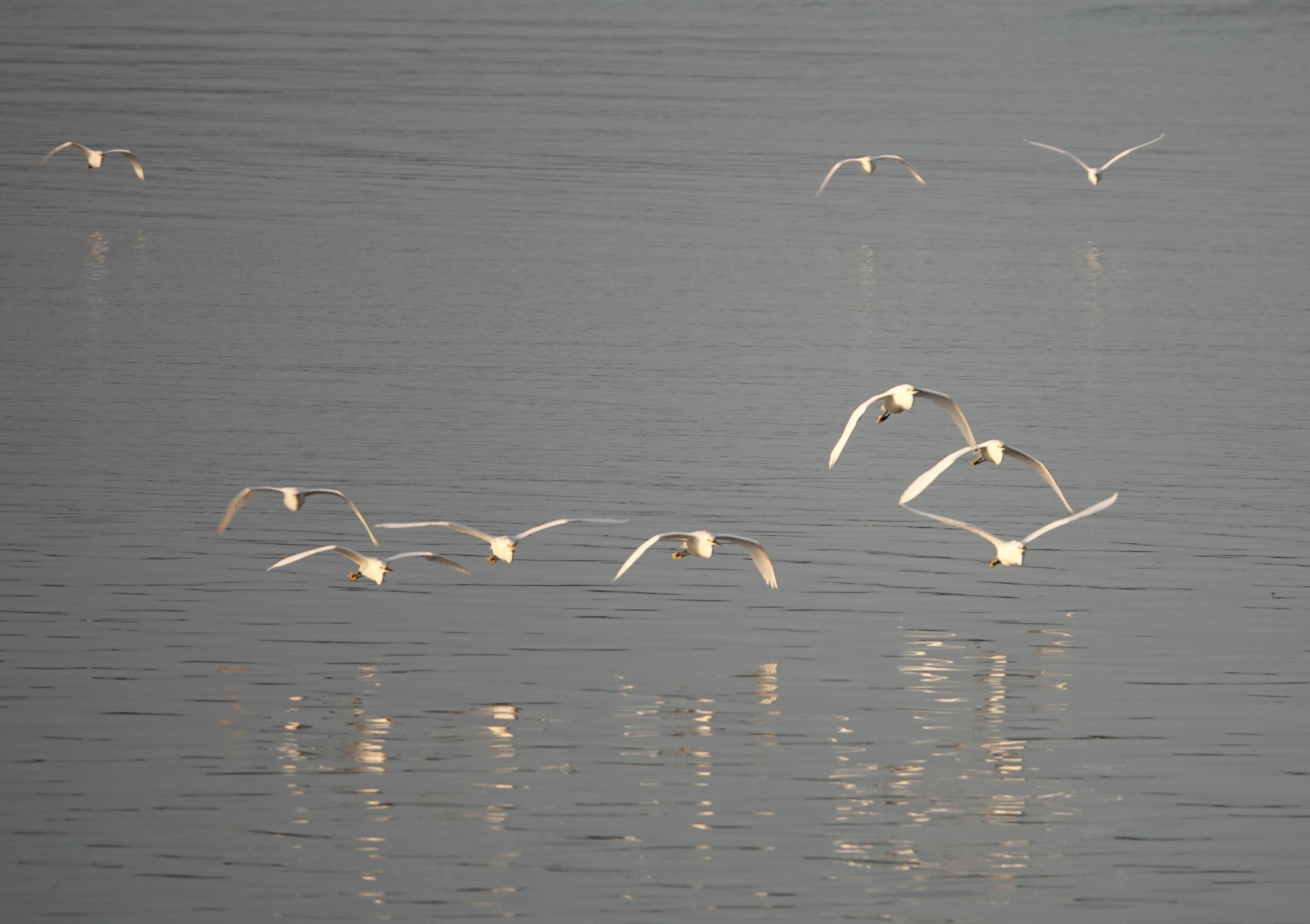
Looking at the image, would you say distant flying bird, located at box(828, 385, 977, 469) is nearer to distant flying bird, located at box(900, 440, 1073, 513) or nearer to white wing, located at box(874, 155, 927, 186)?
distant flying bird, located at box(900, 440, 1073, 513)

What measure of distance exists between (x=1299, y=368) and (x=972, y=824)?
1348 inches

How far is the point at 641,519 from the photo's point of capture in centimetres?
3778

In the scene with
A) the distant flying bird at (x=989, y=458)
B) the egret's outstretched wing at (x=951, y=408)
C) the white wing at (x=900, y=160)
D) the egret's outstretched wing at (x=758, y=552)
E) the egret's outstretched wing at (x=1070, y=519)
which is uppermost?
the white wing at (x=900, y=160)

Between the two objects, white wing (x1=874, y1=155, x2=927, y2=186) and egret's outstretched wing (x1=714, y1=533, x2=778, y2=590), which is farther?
white wing (x1=874, y1=155, x2=927, y2=186)

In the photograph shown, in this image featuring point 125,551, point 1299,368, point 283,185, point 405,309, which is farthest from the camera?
point 283,185

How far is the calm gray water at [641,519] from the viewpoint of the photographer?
23.0 metres

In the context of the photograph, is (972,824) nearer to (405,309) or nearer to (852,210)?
(405,309)

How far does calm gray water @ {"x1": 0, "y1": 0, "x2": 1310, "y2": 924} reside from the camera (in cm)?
2300

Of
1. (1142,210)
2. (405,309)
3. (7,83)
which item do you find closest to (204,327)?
(405,309)

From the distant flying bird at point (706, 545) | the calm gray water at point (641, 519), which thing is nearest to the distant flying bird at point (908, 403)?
the distant flying bird at point (706, 545)

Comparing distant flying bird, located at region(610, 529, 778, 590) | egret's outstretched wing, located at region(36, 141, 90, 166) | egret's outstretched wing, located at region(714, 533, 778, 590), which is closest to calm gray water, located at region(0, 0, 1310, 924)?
egret's outstretched wing, located at region(714, 533, 778, 590)

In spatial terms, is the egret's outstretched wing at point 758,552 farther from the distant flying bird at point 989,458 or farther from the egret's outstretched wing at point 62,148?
the egret's outstretched wing at point 62,148

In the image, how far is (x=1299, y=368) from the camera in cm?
5528

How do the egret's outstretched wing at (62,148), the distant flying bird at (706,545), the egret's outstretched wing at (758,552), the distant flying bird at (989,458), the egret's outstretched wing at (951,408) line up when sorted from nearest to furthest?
the distant flying bird at (706,545)
the egret's outstretched wing at (758,552)
the distant flying bird at (989,458)
the egret's outstretched wing at (951,408)
the egret's outstretched wing at (62,148)
